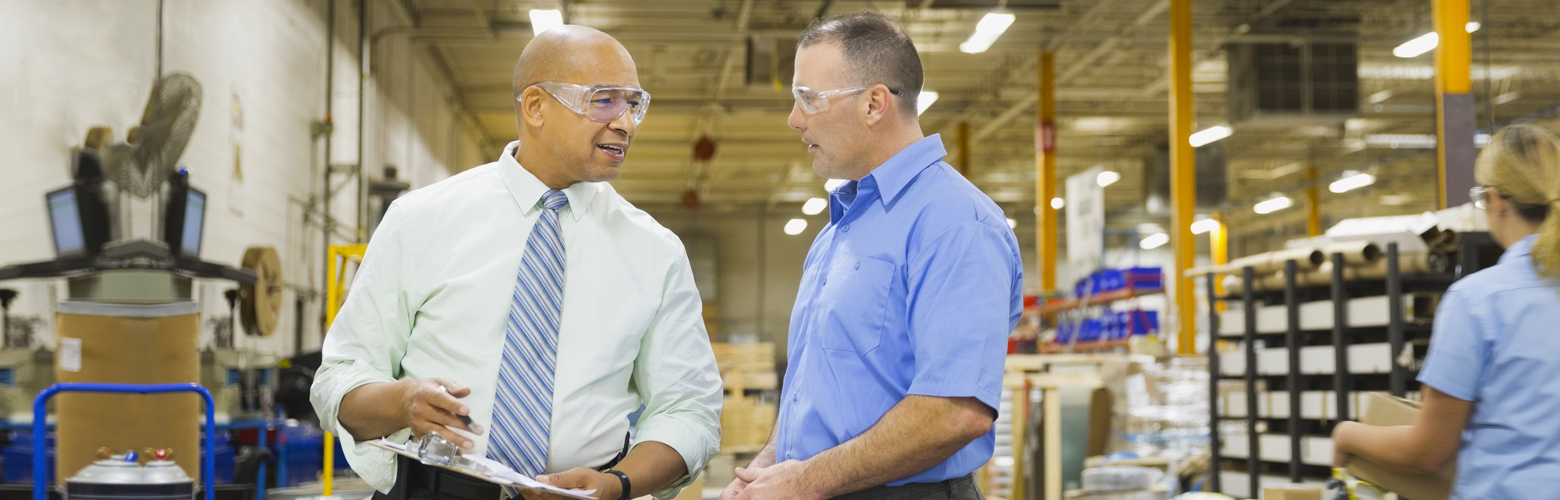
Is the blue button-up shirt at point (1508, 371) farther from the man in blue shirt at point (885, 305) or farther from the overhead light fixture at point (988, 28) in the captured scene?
the overhead light fixture at point (988, 28)

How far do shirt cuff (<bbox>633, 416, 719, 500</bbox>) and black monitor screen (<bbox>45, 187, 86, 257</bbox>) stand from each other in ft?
15.5

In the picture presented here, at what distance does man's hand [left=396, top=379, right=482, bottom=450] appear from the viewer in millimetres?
1516

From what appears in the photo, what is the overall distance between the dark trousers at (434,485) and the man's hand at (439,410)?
0.47 feet

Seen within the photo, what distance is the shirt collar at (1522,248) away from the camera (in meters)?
2.04

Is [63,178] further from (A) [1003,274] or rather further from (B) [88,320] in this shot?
(A) [1003,274]

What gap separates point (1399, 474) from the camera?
88.4 inches

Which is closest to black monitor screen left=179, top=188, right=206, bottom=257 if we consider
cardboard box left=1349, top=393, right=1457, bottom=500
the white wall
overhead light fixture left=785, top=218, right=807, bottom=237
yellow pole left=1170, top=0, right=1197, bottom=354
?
the white wall

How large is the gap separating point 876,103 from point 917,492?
1.98 feet

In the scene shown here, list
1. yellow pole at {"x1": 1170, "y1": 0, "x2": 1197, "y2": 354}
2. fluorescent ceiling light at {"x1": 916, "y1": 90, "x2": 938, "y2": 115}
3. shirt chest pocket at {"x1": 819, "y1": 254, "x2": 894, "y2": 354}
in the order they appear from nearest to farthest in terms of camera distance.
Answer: shirt chest pocket at {"x1": 819, "y1": 254, "x2": 894, "y2": 354} → fluorescent ceiling light at {"x1": 916, "y1": 90, "x2": 938, "y2": 115} → yellow pole at {"x1": 1170, "y1": 0, "x2": 1197, "y2": 354}

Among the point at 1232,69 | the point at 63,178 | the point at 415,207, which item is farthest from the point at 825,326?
the point at 1232,69

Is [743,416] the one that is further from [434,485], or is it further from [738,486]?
[434,485]

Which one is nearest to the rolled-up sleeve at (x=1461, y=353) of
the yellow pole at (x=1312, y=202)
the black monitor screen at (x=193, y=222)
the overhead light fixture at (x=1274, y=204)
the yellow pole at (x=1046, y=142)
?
the black monitor screen at (x=193, y=222)

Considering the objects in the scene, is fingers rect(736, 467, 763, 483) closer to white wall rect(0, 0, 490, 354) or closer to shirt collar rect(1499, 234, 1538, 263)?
shirt collar rect(1499, 234, 1538, 263)

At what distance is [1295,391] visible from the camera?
5.50 m
